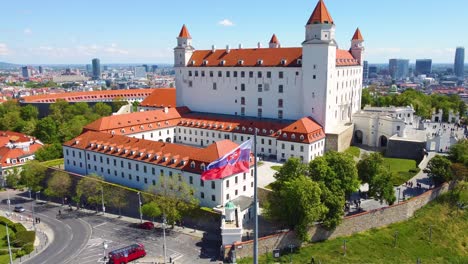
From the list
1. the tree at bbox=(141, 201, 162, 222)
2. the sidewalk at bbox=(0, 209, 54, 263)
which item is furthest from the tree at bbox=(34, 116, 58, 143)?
the tree at bbox=(141, 201, 162, 222)

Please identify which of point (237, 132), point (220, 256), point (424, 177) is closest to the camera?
point (220, 256)

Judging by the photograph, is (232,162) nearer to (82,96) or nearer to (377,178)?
(377,178)

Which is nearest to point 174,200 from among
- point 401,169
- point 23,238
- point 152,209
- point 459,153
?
point 152,209

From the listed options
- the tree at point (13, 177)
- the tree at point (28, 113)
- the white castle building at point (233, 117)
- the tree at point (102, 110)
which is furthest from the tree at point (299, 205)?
the tree at point (28, 113)

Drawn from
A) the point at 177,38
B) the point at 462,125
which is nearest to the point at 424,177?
the point at 462,125

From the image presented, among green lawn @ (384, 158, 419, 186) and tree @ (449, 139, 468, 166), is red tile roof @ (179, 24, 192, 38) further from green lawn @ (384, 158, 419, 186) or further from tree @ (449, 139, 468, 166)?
tree @ (449, 139, 468, 166)

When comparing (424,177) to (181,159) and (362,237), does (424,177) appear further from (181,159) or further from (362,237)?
(181,159)

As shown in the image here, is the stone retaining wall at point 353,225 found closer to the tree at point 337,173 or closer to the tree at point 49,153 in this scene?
the tree at point 337,173
